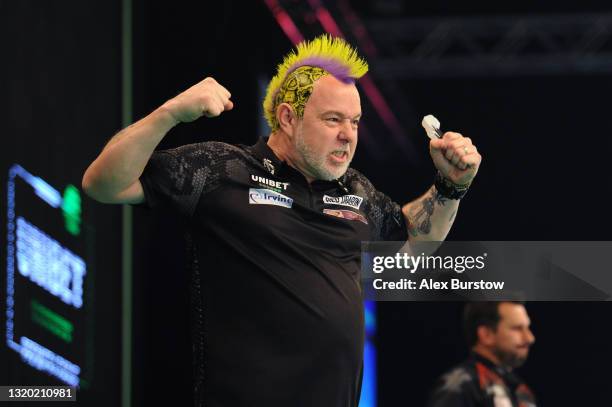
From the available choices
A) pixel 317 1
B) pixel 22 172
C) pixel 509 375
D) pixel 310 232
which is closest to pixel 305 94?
pixel 310 232

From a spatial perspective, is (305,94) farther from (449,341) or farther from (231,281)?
(449,341)

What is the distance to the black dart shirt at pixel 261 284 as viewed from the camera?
2.78 meters

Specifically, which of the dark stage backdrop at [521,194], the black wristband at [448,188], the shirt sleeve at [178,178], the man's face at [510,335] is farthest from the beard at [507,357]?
the shirt sleeve at [178,178]

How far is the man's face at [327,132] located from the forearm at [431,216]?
11.9 inches

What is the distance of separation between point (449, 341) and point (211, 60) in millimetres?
3107

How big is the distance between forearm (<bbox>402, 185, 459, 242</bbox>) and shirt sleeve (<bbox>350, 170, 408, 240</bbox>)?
5 centimetres

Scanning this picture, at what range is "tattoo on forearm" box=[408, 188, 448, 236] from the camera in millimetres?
3129

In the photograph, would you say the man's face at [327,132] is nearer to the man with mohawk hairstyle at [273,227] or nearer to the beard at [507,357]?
the man with mohawk hairstyle at [273,227]

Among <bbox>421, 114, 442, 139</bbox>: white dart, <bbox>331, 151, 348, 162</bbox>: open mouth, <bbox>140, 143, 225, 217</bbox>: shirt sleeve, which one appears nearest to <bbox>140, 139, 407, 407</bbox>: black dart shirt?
<bbox>140, 143, 225, 217</bbox>: shirt sleeve

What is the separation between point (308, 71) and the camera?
3.08m

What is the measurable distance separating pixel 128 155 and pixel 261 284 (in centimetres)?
48

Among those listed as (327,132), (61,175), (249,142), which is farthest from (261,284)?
(249,142)

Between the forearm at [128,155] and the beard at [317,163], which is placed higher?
the beard at [317,163]

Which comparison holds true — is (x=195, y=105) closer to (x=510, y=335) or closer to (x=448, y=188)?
(x=448, y=188)
